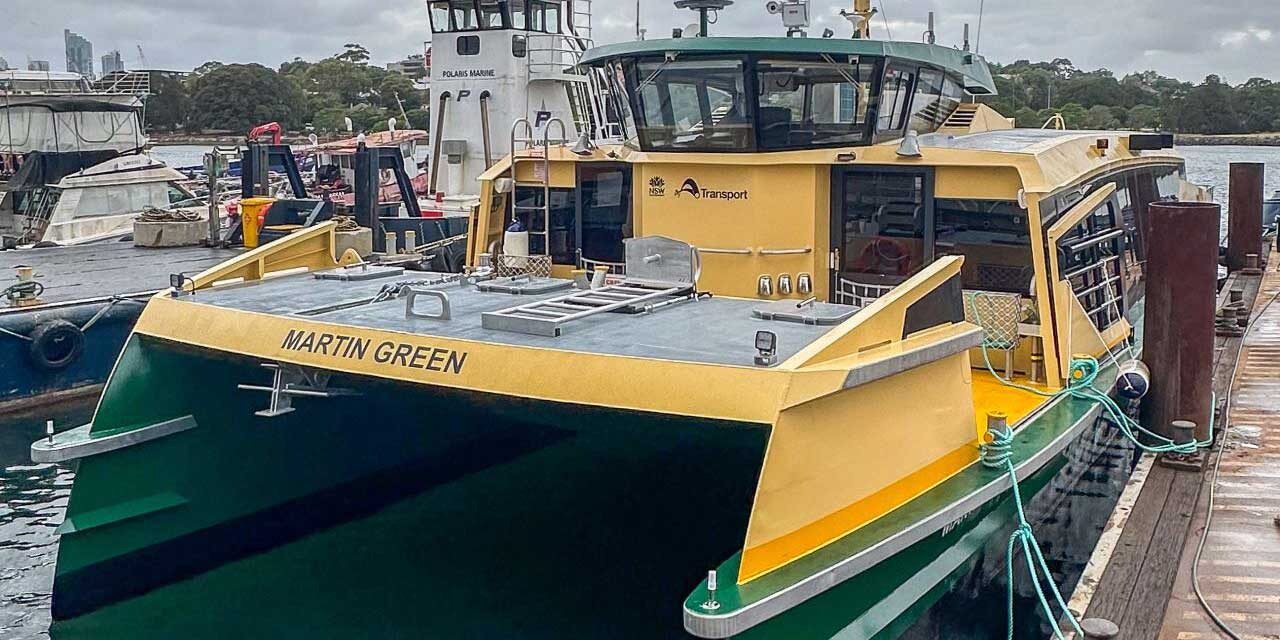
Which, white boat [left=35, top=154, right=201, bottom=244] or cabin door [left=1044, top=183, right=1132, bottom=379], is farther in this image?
white boat [left=35, top=154, right=201, bottom=244]

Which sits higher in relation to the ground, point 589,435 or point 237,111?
point 237,111

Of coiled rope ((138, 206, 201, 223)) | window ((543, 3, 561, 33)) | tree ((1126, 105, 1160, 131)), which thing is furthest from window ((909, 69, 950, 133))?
tree ((1126, 105, 1160, 131))

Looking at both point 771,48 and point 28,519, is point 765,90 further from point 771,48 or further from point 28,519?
point 28,519

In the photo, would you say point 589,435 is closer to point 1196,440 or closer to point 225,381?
point 225,381

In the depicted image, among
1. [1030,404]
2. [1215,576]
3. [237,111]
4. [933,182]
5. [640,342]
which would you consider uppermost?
[237,111]

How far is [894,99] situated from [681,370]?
3.53 meters

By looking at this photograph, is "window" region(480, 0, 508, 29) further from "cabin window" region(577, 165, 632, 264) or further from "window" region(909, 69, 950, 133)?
"window" region(909, 69, 950, 133)

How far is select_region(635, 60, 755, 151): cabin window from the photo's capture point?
714 cm

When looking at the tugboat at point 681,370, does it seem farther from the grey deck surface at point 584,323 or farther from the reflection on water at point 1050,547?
the reflection on water at point 1050,547

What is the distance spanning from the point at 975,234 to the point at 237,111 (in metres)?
66.0

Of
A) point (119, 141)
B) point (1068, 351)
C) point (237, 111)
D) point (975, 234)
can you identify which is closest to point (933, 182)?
point (975, 234)

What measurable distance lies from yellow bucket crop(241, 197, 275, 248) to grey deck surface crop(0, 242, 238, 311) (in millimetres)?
305

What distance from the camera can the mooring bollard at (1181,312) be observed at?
710 cm

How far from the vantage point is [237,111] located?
6725cm
